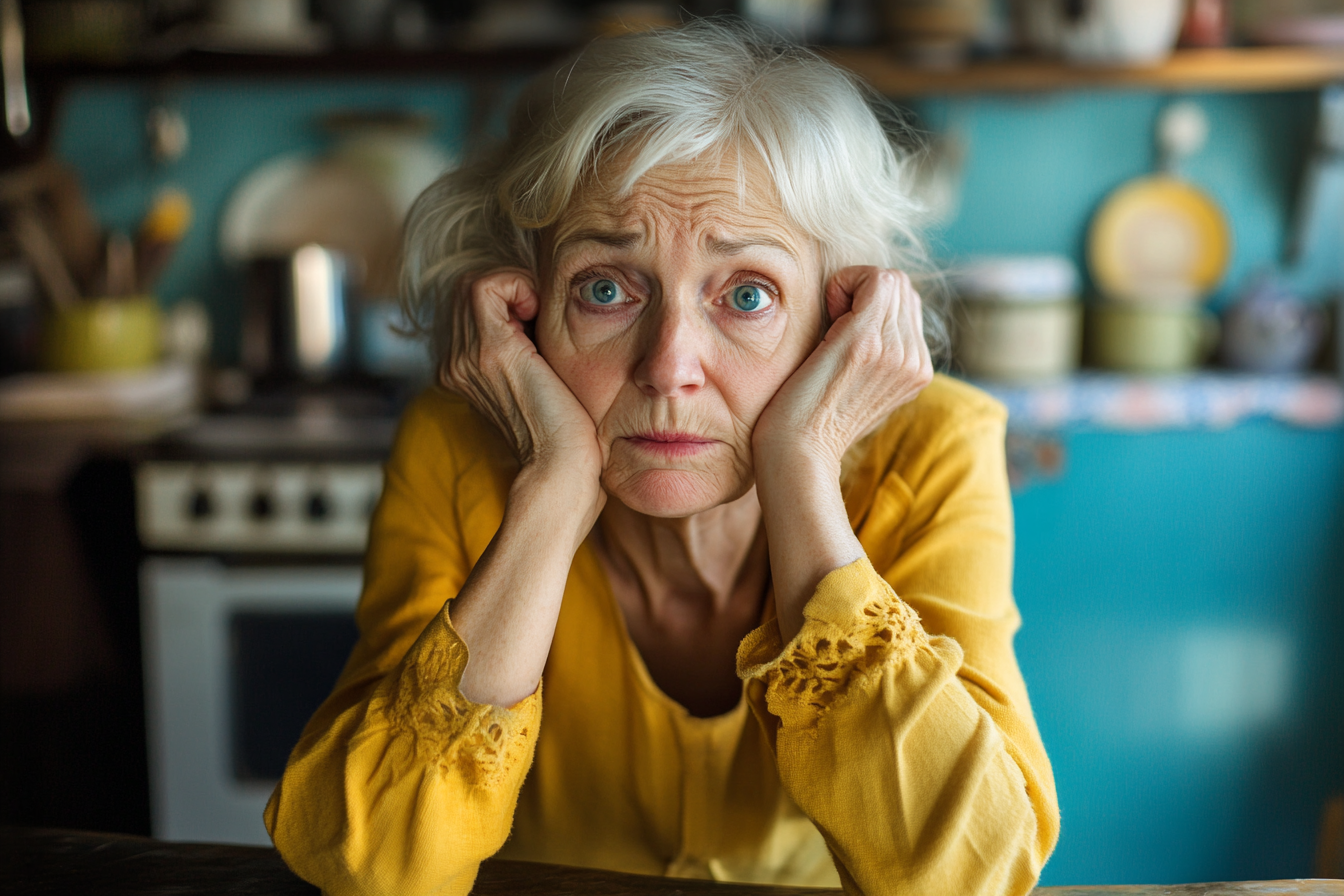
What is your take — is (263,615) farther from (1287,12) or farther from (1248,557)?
(1287,12)

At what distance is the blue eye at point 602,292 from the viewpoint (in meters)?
1.07

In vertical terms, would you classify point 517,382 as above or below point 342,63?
below

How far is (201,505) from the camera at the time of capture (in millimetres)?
2146

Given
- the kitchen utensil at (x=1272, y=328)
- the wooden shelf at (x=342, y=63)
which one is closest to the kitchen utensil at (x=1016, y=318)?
the kitchen utensil at (x=1272, y=328)

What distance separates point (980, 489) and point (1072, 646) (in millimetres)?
1650

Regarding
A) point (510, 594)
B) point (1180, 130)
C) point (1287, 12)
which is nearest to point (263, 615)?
point (510, 594)

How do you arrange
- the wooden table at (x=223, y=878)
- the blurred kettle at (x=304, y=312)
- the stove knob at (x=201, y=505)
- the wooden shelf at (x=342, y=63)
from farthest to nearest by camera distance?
the blurred kettle at (x=304, y=312), the wooden shelf at (x=342, y=63), the stove knob at (x=201, y=505), the wooden table at (x=223, y=878)

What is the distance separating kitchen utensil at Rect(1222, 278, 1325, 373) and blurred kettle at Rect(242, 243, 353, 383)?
7.27ft

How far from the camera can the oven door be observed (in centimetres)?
218

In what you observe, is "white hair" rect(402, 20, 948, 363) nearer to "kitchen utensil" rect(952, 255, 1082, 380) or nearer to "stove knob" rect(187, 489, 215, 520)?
"stove knob" rect(187, 489, 215, 520)

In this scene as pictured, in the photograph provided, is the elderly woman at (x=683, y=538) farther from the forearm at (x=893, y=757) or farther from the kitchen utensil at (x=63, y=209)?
the kitchen utensil at (x=63, y=209)

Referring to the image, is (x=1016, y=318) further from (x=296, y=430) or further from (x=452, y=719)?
(x=452, y=719)

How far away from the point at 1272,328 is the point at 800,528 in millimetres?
2106

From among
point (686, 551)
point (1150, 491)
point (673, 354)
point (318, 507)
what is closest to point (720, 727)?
point (686, 551)
